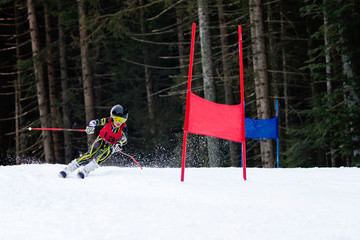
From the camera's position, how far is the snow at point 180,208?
3.05 metres

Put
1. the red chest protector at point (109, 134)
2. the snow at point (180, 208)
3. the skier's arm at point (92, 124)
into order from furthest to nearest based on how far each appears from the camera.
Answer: the red chest protector at point (109, 134), the skier's arm at point (92, 124), the snow at point (180, 208)

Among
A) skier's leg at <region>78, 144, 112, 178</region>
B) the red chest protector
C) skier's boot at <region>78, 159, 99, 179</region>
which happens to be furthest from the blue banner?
skier's boot at <region>78, 159, 99, 179</region>

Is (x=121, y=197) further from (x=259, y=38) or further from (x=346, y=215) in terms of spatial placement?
(x=259, y=38)

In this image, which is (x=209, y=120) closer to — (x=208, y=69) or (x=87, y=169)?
(x=87, y=169)

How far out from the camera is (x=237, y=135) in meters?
5.65

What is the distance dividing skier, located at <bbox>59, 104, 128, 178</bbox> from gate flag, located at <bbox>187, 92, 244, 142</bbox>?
55.7 inches

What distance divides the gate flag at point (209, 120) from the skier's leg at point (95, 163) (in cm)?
174

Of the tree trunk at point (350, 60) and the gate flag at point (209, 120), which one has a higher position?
the tree trunk at point (350, 60)

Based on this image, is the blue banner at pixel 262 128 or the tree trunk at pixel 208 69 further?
the tree trunk at pixel 208 69

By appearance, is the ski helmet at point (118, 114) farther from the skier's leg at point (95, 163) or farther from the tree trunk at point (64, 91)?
the tree trunk at point (64, 91)

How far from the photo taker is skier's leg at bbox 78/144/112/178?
6.05 meters

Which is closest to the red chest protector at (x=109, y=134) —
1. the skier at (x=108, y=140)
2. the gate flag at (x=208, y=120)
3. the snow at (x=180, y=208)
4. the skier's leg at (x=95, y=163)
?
the skier at (x=108, y=140)

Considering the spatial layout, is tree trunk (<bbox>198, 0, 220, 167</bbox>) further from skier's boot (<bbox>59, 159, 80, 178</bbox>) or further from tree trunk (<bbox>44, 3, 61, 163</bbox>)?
tree trunk (<bbox>44, 3, 61, 163</bbox>)

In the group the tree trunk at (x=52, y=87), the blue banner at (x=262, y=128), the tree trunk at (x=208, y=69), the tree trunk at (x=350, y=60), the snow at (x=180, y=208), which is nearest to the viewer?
the snow at (x=180, y=208)
